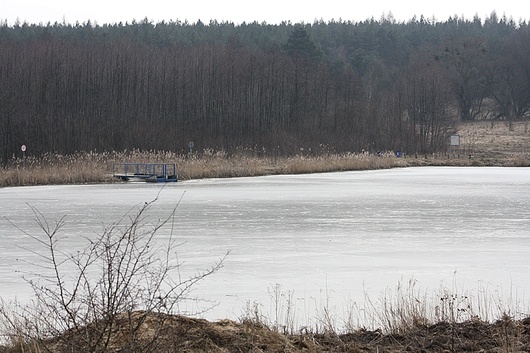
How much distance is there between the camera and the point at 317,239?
1258cm

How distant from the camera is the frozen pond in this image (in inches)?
327

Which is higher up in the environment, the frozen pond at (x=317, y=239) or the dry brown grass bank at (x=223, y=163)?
the dry brown grass bank at (x=223, y=163)

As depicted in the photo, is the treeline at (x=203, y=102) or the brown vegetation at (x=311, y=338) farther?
the treeline at (x=203, y=102)

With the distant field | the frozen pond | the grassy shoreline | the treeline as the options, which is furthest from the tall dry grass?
the distant field

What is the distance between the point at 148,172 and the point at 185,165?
9.03 feet

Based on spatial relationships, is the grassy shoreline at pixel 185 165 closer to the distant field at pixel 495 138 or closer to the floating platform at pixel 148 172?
the floating platform at pixel 148 172

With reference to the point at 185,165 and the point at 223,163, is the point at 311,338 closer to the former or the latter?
Result: the point at 185,165

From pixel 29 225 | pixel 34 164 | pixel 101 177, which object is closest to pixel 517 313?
pixel 29 225

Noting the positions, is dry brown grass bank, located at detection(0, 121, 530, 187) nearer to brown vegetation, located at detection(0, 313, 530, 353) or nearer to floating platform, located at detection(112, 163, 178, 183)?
floating platform, located at detection(112, 163, 178, 183)

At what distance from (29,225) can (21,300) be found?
6808mm

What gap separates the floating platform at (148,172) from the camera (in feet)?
97.1

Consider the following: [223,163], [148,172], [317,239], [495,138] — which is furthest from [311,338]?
[495,138]

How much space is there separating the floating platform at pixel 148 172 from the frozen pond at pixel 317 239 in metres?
5.48

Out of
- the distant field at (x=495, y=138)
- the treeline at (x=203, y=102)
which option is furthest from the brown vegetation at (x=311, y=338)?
the distant field at (x=495, y=138)
